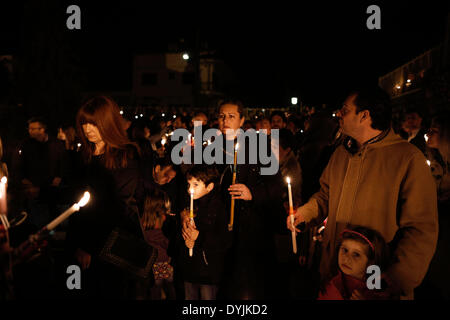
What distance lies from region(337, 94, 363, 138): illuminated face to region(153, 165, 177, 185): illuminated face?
259cm

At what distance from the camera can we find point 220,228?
3332mm

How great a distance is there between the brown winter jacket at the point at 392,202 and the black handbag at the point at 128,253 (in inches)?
56.2

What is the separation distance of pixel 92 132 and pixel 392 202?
2380 millimetres

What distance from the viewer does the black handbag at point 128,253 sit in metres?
2.61

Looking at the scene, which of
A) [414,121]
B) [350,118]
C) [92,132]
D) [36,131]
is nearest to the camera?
[350,118]

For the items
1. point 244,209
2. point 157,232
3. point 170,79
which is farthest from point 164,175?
point 170,79

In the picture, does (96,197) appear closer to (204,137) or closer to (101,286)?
(101,286)

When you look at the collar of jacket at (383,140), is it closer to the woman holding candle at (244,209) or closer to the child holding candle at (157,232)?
the woman holding candle at (244,209)

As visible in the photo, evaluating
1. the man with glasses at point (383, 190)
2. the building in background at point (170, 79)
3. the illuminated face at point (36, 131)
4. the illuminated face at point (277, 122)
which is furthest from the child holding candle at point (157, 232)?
the building in background at point (170, 79)

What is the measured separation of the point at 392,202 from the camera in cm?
240

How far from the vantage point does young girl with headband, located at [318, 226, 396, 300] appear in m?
2.34

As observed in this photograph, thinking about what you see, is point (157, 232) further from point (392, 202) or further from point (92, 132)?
point (392, 202)

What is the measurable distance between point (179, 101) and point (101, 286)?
140 ft
